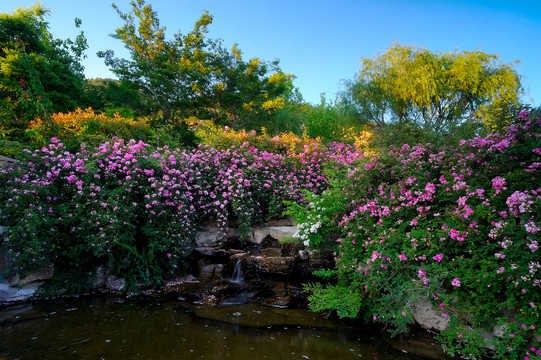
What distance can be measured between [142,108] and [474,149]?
56.9 ft

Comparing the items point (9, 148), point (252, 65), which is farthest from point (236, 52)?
point (9, 148)

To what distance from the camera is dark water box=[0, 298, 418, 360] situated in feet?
9.77

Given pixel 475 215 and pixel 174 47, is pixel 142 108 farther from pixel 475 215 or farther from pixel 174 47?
pixel 475 215

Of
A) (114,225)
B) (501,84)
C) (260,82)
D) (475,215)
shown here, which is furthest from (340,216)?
(501,84)

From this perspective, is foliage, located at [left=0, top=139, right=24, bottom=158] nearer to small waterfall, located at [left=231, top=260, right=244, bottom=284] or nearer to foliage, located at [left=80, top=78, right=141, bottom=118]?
small waterfall, located at [left=231, top=260, right=244, bottom=284]

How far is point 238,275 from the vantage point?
17.3 feet

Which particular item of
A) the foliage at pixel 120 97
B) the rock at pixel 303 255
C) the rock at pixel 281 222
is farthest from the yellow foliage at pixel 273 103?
the rock at pixel 303 255

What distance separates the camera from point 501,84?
1655 centimetres

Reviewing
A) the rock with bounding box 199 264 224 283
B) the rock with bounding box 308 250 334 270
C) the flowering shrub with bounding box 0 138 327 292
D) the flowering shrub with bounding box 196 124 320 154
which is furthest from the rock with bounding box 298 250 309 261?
the flowering shrub with bounding box 196 124 320 154

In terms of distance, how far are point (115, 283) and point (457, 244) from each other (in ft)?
15.9

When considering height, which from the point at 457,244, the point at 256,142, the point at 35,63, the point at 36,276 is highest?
the point at 35,63

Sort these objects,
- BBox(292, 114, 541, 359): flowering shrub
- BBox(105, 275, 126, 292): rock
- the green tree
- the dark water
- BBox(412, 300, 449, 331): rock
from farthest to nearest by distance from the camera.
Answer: the green tree → BBox(105, 275, 126, 292): rock → BBox(412, 300, 449, 331): rock → the dark water → BBox(292, 114, 541, 359): flowering shrub

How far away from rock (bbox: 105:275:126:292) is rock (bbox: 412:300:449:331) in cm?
418

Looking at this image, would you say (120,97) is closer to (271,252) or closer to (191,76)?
(191,76)
